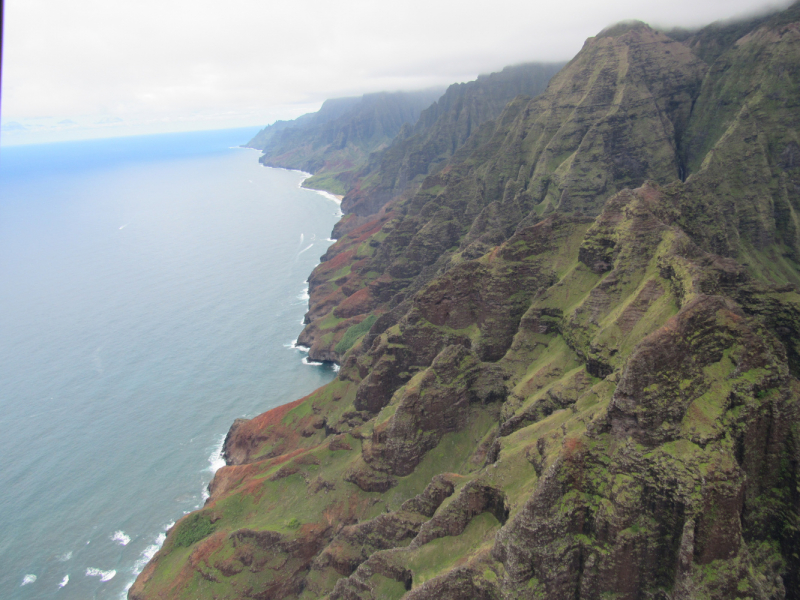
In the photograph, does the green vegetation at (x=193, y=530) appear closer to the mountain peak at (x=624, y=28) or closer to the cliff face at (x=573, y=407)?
the cliff face at (x=573, y=407)

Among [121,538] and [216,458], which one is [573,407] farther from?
[121,538]

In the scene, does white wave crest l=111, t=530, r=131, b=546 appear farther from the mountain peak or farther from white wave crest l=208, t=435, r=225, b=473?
the mountain peak

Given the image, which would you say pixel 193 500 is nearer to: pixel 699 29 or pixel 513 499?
pixel 513 499

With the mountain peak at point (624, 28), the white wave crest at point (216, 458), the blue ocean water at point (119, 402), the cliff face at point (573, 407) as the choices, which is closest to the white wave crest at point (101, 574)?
the blue ocean water at point (119, 402)

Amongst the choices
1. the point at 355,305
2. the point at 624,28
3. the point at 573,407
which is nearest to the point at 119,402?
the point at 355,305

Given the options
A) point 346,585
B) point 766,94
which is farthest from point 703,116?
point 346,585
